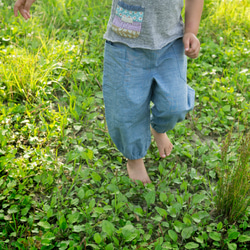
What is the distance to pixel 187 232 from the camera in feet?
5.89

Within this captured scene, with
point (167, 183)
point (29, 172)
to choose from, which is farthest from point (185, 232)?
point (29, 172)

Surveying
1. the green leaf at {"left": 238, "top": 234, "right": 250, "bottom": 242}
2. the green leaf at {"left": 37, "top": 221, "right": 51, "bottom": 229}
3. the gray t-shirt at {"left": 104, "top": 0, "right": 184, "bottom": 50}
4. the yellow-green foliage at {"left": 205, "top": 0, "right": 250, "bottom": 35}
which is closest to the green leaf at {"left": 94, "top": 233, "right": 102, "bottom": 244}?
the green leaf at {"left": 37, "top": 221, "right": 51, "bottom": 229}

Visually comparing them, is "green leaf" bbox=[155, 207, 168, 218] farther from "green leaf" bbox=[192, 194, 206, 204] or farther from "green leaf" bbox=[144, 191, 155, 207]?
"green leaf" bbox=[192, 194, 206, 204]

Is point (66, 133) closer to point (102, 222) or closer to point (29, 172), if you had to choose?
point (29, 172)

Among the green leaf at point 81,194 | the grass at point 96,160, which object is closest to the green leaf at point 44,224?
the grass at point 96,160

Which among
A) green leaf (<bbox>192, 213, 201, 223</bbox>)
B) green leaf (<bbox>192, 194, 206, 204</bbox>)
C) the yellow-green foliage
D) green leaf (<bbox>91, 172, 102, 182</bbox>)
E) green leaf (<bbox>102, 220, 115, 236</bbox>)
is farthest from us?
the yellow-green foliage

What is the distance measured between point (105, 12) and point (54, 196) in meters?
2.74

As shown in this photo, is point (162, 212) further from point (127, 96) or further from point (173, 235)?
point (127, 96)

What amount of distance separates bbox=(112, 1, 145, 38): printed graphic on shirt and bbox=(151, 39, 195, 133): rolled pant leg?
0.19 meters

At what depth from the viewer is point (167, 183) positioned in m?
2.15

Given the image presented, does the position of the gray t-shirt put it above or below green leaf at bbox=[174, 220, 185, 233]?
above

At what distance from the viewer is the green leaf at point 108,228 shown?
175 centimetres

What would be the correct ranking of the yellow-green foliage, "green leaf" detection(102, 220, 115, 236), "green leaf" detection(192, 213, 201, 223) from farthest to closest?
the yellow-green foliage < "green leaf" detection(192, 213, 201, 223) < "green leaf" detection(102, 220, 115, 236)

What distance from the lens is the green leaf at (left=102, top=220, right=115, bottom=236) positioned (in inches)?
68.9
